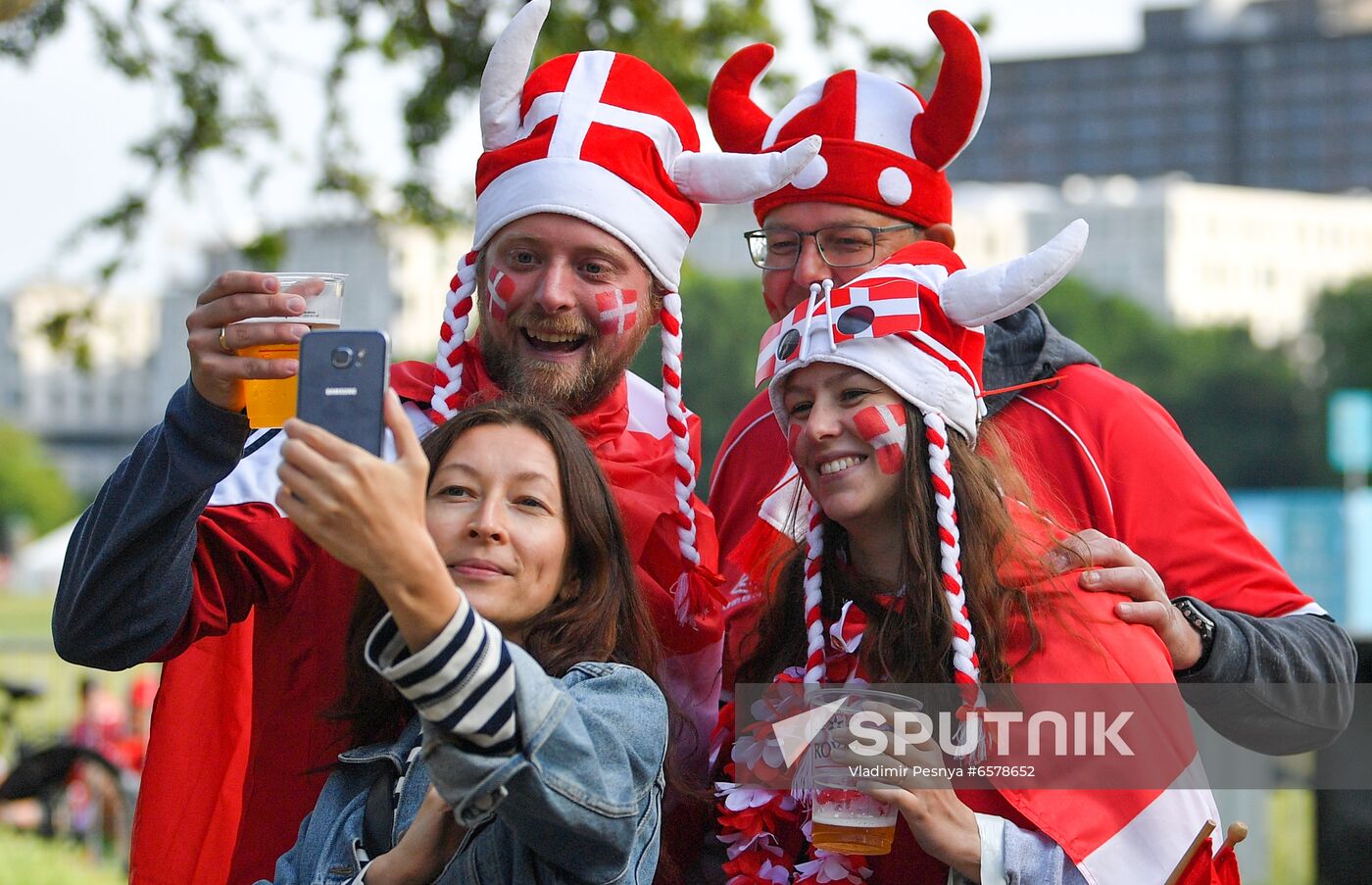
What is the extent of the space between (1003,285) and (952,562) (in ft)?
1.83

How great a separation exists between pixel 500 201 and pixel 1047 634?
1445 mm

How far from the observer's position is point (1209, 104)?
3858 inches

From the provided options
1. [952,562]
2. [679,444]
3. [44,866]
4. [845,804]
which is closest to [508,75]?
[679,444]

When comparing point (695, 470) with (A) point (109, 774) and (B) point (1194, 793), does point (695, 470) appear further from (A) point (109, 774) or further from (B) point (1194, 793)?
(A) point (109, 774)

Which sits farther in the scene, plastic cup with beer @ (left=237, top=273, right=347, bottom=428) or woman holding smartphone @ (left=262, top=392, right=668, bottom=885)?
plastic cup with beer @ (left=237, top=273, right=347, bottom=428)

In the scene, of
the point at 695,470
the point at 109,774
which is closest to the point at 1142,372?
the point at 109,774

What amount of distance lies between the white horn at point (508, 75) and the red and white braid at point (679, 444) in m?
0.51

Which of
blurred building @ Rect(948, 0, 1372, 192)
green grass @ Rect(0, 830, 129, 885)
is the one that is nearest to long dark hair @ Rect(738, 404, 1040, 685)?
green grass @ Rect(0, 830, 129, 885)

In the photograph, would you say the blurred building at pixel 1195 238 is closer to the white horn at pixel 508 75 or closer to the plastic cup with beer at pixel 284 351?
the white horn at pixel 508 75

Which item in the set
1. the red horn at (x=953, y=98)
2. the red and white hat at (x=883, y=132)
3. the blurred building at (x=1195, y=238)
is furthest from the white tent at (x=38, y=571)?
the red horn at (x=953, y=98)

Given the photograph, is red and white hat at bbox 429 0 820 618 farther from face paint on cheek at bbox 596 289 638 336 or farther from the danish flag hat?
the danish flag hat

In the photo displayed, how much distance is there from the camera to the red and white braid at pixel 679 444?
3252 mm

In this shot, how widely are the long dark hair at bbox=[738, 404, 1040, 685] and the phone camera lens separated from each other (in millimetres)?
1287

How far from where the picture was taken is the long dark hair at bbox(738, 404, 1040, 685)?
116 inches
